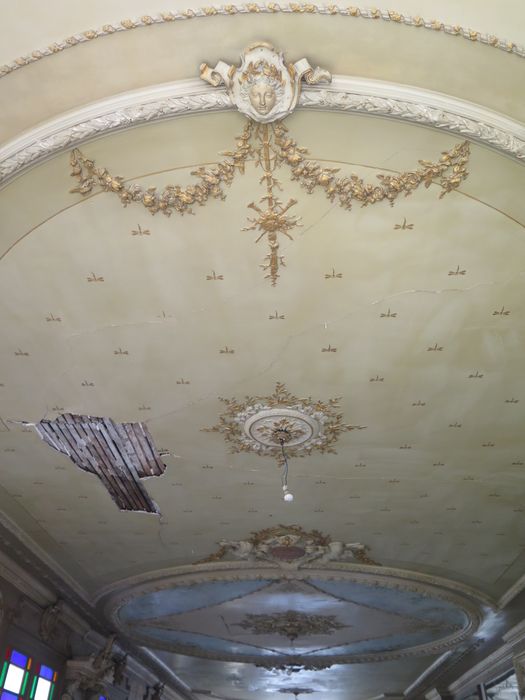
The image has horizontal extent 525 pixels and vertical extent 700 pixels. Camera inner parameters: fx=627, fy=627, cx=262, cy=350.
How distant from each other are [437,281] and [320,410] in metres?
1.82

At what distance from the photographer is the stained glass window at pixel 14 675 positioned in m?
8.72

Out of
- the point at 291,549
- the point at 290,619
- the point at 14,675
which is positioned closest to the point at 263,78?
the point at 291,549

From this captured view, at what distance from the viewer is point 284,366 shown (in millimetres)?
5281

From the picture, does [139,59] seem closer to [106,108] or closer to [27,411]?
[106,108]

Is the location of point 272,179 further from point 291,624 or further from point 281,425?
point 291,624

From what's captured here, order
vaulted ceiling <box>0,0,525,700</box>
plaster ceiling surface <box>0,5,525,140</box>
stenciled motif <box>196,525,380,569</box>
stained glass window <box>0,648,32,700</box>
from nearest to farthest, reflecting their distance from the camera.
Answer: plaster ceiling surface <box>0,5,525,140</box> → vaulted ceiling <box>0,0,525,700</box> → stenciled motif <box>196,525,380,569</box> → stained glass window <box>0,648,32,700</box>

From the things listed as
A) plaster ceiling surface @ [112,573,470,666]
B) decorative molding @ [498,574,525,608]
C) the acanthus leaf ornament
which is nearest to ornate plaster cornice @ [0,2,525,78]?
the acanthus leaf ornament

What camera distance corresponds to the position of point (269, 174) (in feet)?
12.7

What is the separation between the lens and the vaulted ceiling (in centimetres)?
335

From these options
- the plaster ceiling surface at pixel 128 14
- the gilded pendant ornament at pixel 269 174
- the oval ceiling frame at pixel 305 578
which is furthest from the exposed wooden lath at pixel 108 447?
the plaster ceiling surface at pixel 128 14

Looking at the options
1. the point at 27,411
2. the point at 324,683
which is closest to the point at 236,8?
the point at 27,411

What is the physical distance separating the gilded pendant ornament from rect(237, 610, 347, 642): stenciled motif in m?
9.09

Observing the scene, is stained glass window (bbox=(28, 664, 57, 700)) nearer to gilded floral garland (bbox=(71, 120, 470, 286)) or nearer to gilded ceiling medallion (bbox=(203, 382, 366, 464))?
gilded ceiling medallion (bbox=(203, 382, 366, 464))

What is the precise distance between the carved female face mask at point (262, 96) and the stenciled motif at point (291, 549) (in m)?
5.74
